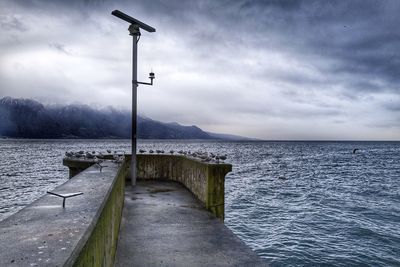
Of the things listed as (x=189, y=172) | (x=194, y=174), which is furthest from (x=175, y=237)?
(x=189, y=172)

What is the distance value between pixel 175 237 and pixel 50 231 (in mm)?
4245

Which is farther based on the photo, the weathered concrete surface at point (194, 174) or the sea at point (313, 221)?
the sea at point (313, 221)

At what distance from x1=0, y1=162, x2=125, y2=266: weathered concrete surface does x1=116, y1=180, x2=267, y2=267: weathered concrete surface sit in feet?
6.72

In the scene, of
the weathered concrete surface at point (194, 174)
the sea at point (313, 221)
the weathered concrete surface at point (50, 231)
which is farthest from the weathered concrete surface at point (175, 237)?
the sea at point (313, 221)

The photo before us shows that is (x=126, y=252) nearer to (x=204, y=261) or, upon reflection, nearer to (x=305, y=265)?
(x=204, y=261)

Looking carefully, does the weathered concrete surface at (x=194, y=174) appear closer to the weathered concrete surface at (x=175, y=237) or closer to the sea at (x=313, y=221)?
the weathered concrete surface at (x=175, y=237)

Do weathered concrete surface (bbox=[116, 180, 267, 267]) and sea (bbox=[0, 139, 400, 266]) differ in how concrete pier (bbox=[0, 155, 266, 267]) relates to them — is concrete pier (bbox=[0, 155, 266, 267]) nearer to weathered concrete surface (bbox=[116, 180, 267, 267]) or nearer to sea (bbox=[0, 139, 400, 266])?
weathered concrete surface (bbox=[116, 180, 267, 267])

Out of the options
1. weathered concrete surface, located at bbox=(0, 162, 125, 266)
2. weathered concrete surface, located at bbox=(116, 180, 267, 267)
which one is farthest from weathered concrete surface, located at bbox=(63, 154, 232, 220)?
weathered concrete surface, located at bbox=(0, 162, 125, 266)

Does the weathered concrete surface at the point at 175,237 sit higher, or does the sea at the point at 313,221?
the weathered concrete surface at the point at 175,237

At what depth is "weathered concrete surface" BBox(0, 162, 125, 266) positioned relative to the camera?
2102mm

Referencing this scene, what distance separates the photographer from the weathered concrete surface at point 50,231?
210 cm

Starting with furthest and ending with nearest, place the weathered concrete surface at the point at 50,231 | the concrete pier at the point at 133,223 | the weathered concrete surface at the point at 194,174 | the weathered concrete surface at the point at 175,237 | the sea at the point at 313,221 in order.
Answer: the sea at the point at 313,221, the weathered concrete surface at the point at 194,174, the weathered concrete surface at the point at 175,237, the concrete pier at the point at 133,223, the weathered concrete surface at the point at 50,231

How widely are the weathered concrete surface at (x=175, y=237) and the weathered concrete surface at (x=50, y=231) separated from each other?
2.05 meters

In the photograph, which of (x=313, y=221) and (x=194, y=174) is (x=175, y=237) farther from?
(x=313, y=221)
